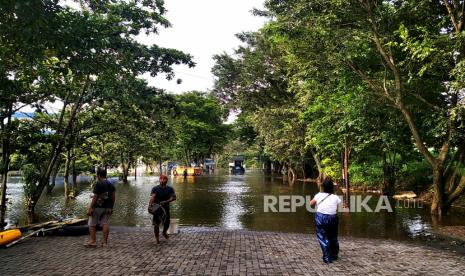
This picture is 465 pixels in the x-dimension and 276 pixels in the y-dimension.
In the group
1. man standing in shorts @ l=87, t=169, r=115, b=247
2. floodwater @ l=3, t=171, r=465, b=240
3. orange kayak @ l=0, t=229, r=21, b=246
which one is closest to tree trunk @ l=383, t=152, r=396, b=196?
floodwater @ l=3, t=171, r=465, b=240

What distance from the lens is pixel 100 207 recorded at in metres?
9.45

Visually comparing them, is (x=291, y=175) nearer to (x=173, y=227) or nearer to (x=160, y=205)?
(x=173, y=227)

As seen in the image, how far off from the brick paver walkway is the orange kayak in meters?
0.28

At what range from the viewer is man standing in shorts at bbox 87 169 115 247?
9305 millimetres

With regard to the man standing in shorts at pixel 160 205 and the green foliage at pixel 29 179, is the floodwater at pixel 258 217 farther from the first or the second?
the man standing in shorts at pixel 160 205

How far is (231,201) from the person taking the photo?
77.8ft

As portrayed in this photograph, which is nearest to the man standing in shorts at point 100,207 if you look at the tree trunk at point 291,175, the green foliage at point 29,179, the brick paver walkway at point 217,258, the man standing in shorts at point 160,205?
the brick paver walkway at point 217,258

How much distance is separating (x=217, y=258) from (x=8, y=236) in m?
5.27

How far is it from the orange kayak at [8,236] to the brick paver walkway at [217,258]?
0.28m

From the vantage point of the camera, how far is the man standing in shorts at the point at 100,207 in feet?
30.5

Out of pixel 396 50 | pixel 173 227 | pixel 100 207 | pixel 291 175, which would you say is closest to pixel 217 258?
pixel 100 207

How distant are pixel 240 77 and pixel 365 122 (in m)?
23.0

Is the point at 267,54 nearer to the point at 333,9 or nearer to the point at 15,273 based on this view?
the point at 333,9

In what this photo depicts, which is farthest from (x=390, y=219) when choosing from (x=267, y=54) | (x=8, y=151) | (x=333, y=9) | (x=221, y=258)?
(x=267, y=54)
